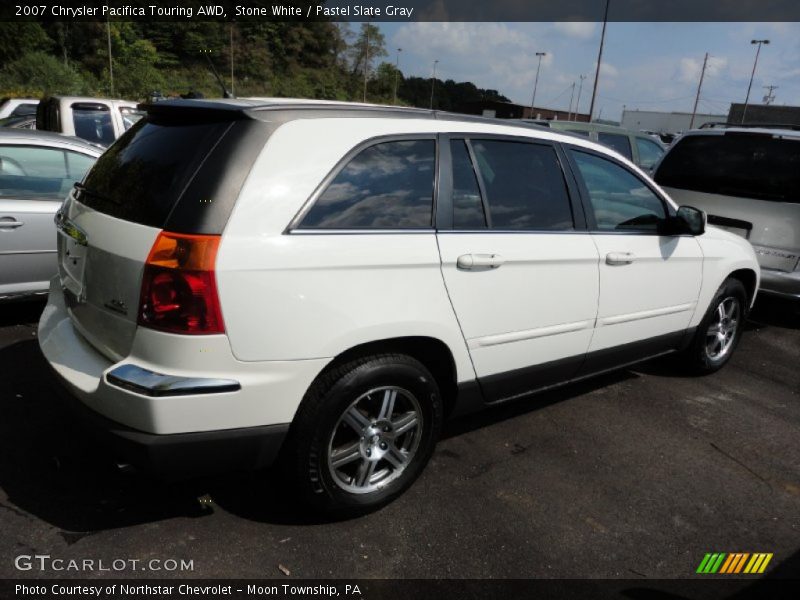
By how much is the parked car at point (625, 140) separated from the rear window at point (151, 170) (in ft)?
26.7

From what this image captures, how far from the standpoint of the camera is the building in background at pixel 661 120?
64875 mm

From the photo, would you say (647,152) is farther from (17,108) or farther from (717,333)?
(17,108)

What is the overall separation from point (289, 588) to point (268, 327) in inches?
39.6

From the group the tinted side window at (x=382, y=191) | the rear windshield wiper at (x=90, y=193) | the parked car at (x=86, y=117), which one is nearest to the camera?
the tinted side window at (x=382, y=191)

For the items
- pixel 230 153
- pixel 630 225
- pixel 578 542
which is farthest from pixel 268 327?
pixel 630 225

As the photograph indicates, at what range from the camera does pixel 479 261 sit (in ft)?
8.65

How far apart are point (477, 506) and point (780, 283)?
14.4 feet

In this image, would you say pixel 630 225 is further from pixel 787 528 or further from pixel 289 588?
pixel 289 588

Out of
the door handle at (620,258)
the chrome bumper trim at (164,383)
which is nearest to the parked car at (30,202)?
the chrome bumper trim at (164,383)

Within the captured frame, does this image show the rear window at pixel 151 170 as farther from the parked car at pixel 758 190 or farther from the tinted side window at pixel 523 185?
the parked car at pixel 758 190

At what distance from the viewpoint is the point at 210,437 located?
2086 millimetres

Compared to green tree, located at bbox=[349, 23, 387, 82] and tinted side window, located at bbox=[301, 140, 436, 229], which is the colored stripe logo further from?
green tree, located at bbox=[349, 23, 387, 82]

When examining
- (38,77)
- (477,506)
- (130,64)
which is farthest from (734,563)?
(130,64)
